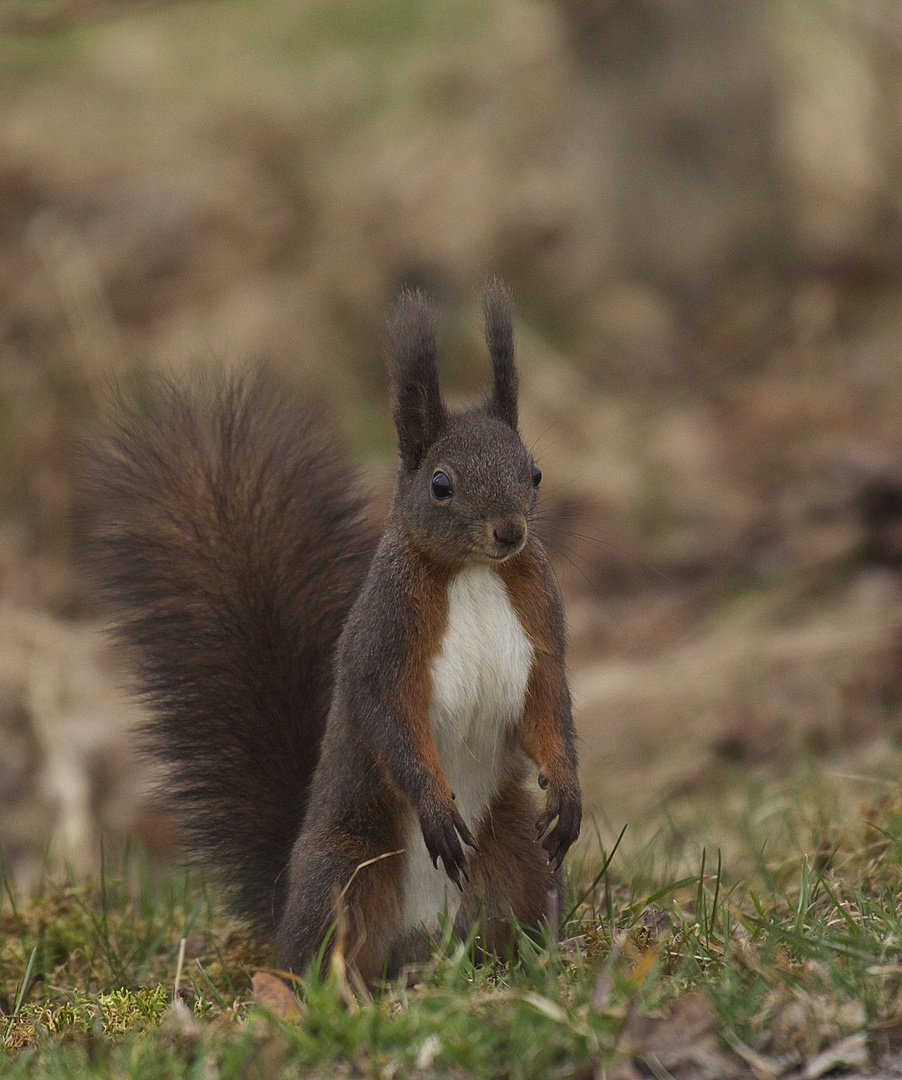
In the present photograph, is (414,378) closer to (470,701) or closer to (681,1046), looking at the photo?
(470,701)

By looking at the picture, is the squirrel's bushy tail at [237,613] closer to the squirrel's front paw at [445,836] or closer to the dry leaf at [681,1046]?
the squirrel's front paw at [445,836]

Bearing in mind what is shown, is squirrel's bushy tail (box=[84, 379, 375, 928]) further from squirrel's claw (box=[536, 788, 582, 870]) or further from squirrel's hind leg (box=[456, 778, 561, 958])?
squirrel's claw (box=[536, 788, 582, 870])

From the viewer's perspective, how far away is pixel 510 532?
297cm

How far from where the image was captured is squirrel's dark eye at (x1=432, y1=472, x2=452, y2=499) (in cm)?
A: 307

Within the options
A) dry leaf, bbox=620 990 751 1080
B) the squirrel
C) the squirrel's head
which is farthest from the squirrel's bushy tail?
dry leaf, bbox=620 990 751 1080

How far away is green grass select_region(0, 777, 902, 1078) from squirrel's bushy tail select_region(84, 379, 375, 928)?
328 millimetres

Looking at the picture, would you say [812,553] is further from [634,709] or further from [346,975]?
[346,975]

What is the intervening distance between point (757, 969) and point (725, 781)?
322 cm

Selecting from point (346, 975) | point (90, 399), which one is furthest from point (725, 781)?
point (90, 399)

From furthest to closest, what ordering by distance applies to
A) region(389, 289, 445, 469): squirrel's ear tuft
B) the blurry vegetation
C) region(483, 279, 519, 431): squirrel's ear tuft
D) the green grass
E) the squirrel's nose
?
the blurry vegetation < region(483, 279, 519, 431): squirrel's ear tuft < region(389, 289, 445, 469): squirrel's ear tuft < the squirrel's nose < the green grass

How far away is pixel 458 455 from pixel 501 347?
0.28 m

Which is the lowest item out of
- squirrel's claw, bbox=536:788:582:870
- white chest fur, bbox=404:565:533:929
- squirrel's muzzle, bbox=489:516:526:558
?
squirrel's claw, bbox=536:788:582:870

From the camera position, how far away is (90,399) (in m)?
8.69

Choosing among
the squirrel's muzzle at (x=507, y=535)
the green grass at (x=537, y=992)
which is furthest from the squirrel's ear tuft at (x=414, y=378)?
the green grass at (x=537, y=992)
